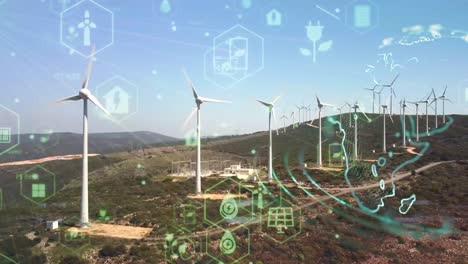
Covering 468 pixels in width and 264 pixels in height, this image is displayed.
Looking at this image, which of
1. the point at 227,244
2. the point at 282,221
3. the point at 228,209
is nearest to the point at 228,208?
the point at 228,209

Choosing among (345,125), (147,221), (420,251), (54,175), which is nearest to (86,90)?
(147,221)

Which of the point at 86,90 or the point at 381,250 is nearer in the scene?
the point at 381,250

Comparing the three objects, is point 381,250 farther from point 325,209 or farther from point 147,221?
point 147,221

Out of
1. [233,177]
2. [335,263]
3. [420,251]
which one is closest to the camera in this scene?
[335,263]

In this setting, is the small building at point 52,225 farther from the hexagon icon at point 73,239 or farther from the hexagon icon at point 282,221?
the hexagon icon at point 282,221

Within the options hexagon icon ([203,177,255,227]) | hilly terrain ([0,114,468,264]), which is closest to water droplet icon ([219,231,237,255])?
hilly terrain ([0,114,468,264])

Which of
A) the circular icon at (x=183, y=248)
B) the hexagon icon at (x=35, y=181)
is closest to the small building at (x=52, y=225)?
the circular icon at (x=183, y=248)

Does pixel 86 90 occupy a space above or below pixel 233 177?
above
